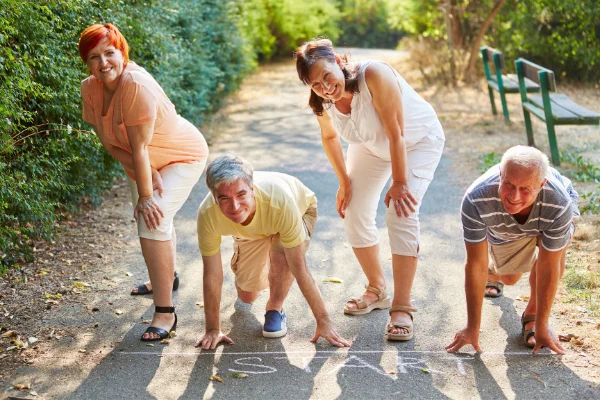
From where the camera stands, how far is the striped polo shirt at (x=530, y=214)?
354 cm

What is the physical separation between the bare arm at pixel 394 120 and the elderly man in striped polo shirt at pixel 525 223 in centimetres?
43

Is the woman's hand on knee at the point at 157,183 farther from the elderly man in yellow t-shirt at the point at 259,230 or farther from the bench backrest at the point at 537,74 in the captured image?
the bench backrest at the point at 537,74

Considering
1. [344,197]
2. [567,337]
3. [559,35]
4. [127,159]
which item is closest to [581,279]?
[567,337]

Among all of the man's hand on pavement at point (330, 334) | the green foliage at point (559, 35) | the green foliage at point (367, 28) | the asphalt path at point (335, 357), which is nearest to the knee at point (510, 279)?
the asphalt path at point (335, 357)

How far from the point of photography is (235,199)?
3604mm

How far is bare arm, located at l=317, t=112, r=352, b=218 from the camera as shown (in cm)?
440

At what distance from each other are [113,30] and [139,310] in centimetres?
171

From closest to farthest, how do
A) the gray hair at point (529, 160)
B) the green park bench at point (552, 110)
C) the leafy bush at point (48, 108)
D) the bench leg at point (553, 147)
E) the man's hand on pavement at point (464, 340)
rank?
the gray hair at point (529, 160) < the man's hand on pavement at point (464, 340) < the leafy bush at point (48, 108) < the green park bench at point (552, 110) < the bench leg at point (553, 147)

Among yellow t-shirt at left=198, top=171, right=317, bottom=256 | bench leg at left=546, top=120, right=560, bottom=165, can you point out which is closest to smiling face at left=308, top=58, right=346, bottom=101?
yellow t-shirt at left=198, top=171, right=317, bottom=256

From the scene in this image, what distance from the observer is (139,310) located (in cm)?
462

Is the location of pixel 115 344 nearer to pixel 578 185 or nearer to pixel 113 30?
pixel 113 30

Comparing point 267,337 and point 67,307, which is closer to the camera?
point 267,337

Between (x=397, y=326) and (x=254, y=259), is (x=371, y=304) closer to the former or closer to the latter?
(x=397, y=326)

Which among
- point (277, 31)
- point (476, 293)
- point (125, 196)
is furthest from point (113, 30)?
point (277, 31)
